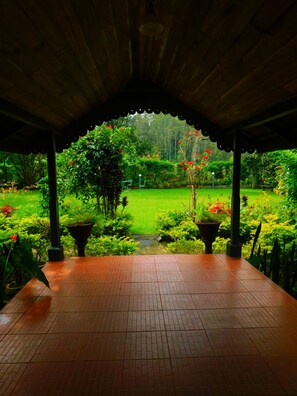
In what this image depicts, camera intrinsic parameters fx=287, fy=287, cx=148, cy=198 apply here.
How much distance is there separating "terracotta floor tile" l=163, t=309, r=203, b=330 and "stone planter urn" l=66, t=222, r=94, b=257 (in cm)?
238

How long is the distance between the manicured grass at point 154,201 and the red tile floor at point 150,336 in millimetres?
3739

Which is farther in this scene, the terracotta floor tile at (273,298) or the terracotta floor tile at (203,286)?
the terracotta floor tile at (203,286)

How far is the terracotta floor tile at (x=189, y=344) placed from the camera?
2240 millimetres

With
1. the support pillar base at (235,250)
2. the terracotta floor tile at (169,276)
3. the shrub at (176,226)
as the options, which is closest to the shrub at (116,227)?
the shrub at (176,226)

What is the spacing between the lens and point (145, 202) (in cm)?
1081

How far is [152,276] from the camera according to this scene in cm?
389

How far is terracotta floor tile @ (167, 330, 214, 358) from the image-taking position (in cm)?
224

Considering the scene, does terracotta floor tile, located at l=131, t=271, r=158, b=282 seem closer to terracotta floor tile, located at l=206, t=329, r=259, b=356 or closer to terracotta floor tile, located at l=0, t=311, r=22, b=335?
terracotta floor tile, located at l=206, t=329, r=259, b=356

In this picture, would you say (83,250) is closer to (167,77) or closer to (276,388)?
(167,77)

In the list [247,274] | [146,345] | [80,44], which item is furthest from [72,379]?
[247,274]

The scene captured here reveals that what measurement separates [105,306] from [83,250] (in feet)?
6.62

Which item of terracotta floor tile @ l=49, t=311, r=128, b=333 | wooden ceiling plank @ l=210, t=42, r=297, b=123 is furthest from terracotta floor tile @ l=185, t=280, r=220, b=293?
wooden ceiling plank @ l=210, t=42, r=297, b=123

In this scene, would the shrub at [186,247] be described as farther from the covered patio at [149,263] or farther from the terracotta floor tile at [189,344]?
the terracotta floor tile at [189,344]

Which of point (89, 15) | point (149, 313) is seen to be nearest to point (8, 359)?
point (149, 313)
